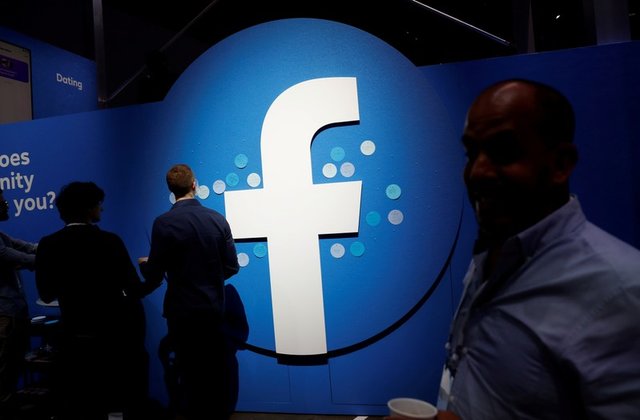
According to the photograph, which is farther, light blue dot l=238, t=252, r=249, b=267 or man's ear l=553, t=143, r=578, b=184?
light blue dot l=238, t=252, r=249, b=267

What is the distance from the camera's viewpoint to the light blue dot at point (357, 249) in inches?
98.7

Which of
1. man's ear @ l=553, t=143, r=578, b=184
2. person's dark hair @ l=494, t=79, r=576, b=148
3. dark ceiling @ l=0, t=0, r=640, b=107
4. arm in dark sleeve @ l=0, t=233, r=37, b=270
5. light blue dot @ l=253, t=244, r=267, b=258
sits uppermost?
dark ceiling @ l=0, t=0, r=640, b=107

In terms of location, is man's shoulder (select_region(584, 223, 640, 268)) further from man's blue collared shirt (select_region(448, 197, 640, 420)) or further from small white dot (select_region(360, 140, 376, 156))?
small white dot (select_region(360, 140, 376, 156))

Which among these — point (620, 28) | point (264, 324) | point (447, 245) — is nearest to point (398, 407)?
point (447, 245)

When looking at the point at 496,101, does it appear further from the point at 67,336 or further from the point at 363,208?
the point at 67,336

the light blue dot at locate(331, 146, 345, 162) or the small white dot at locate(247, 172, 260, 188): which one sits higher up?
the light blue dot at locate(331, 146, 345, 162)

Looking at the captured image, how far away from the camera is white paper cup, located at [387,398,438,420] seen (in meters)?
0.72

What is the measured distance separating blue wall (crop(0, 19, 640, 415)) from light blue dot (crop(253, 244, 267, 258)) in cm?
1

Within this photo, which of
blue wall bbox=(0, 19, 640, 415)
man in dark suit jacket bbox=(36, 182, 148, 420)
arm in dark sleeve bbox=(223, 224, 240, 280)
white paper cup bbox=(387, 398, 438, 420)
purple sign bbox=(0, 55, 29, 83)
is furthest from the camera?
purple sign bbox=(0, 55, 29, 83)

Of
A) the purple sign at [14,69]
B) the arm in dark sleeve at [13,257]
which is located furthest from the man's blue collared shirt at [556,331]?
the purple sign at [14,69]

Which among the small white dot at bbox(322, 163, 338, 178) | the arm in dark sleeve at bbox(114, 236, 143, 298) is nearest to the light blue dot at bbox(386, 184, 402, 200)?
the small white dot at bbox(322, 163, 338, 178)

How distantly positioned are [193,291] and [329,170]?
108 centimetres

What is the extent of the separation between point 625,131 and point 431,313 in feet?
4.79

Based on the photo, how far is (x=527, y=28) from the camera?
3303 mm
